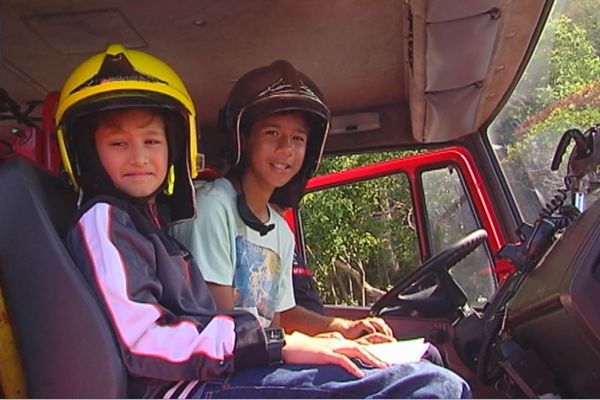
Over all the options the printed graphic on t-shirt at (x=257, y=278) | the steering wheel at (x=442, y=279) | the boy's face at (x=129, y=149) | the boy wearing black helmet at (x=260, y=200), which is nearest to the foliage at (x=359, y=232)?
the steering wheel at (x=442, y=279)

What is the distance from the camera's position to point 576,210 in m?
1.70

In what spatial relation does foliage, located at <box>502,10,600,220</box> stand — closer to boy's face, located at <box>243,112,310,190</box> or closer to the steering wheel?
the steering wheel

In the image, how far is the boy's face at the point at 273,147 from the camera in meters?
2.05

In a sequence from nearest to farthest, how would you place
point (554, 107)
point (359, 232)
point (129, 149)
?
1. point (129, 149)
2. point (554, 107)
3. point (359, 232)

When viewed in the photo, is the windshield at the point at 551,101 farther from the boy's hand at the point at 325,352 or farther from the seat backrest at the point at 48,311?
the seat backrest at the point at 48,311

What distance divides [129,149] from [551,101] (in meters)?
1.32

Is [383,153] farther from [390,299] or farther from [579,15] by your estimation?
[579,15]

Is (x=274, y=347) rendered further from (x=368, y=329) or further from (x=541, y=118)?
(x=541, y=118)

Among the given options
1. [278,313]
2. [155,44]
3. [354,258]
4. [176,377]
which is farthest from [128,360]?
[354,258]

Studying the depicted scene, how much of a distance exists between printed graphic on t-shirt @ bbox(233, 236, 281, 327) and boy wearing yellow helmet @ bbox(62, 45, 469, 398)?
0.80ft

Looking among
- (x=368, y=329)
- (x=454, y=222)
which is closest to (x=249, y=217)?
(x=368, y=329)

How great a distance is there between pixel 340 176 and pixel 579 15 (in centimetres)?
178

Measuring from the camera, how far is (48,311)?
51.9 inches

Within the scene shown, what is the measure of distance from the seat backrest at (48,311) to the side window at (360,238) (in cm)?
207
